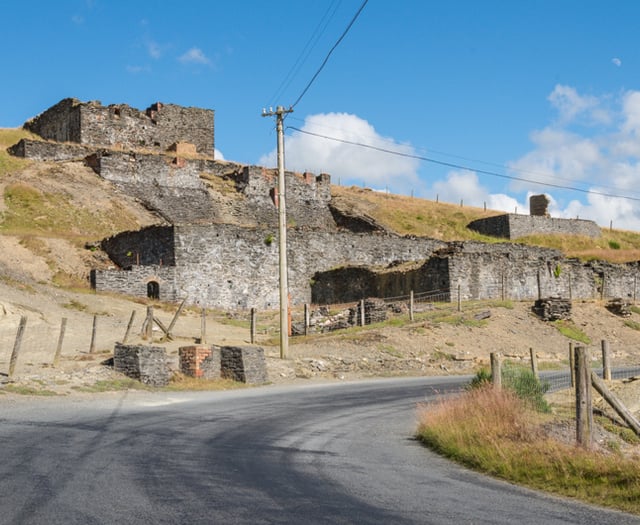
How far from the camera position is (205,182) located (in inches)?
2518

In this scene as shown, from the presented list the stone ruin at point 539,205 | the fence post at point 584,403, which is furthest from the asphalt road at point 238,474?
the stone ruin at point 539,205

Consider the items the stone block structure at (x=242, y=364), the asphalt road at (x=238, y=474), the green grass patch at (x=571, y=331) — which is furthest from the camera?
the green grass patch at (x=571, y=331)

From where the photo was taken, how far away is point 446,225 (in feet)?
248

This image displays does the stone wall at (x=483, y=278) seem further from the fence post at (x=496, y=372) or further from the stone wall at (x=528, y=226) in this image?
the fence post at (x=496, y=372)

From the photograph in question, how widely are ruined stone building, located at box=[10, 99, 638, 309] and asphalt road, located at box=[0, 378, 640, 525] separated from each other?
2696cm

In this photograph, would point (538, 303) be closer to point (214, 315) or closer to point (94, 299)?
point (214, 315)

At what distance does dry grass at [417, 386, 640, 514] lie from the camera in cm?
902

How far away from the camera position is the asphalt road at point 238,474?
7602mm

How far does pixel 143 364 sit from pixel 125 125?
177ft

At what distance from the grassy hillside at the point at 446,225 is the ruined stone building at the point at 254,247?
254cm

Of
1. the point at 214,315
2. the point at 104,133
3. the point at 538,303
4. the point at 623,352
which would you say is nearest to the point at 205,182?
the point at 104,133

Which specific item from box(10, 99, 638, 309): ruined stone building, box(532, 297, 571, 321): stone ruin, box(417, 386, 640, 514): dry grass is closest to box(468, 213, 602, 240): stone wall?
box(10, 99, 638, 309): ruined stone building

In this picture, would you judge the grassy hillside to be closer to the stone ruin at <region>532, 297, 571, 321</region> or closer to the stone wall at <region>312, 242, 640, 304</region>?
the stone wall at <region>312, 242, 640, 304</region>

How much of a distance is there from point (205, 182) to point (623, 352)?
122ft
